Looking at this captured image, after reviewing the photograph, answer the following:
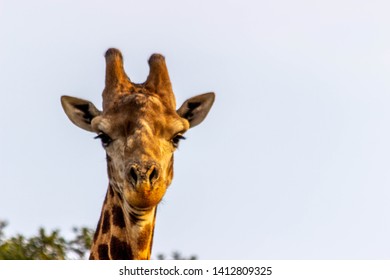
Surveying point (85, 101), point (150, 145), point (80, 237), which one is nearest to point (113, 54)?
point (85, 101)

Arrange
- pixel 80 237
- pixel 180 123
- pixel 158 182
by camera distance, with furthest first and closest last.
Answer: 1. pixel 80 237
2. pixel 180 123
3. pixel 158 182

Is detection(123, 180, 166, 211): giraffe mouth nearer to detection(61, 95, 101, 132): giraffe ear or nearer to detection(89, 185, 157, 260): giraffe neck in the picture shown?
detection(89, 185, 157, 260): giraffe neck

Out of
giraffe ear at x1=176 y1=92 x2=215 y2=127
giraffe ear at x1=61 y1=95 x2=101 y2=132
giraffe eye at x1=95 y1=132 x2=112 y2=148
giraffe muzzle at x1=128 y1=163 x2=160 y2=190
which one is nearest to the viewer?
giraffe muzzle at x1=128 y1=163 x2=160 y2=190

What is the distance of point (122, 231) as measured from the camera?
17.6 metres

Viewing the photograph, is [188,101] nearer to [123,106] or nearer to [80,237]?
[123,106]

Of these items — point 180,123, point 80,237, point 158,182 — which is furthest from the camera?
point 80,237

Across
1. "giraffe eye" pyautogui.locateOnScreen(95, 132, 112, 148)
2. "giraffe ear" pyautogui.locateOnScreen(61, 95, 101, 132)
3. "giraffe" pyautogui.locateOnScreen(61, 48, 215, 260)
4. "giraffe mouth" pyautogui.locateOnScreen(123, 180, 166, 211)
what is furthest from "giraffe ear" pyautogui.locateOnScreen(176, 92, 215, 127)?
"giraffe mouth" pyautogui.locateOnScreen(123, 180, 166, 211)

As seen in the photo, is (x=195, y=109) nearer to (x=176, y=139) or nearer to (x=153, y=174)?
(x=176, y=139)

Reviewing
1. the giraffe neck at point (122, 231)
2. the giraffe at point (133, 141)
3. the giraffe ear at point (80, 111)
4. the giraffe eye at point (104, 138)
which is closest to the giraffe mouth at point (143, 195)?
the giraffe at point (133, 141)

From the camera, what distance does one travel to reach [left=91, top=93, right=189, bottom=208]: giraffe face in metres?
16.4

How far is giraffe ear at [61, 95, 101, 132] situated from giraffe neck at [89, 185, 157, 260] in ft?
3.43

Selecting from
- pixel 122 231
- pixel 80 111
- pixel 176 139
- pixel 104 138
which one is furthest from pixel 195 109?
pixel 122 231

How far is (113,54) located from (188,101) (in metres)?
1.23

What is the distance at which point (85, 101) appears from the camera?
728 inches
